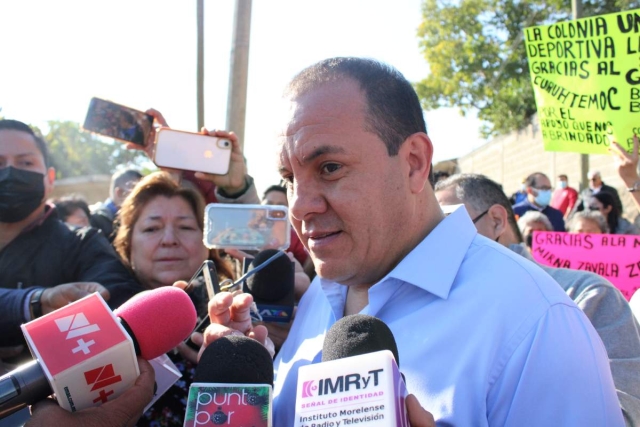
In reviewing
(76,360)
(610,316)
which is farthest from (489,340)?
(610,316)

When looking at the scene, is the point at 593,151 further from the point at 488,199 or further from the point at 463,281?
the point at 463,281

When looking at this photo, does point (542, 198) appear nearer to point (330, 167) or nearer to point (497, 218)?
point (497, 218)

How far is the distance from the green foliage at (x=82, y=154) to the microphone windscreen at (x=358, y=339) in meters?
56.4

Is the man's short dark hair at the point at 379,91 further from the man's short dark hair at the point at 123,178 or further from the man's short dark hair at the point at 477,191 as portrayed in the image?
the man's short dark hair at the point at 123,178

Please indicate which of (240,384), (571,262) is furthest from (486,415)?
(571,262)

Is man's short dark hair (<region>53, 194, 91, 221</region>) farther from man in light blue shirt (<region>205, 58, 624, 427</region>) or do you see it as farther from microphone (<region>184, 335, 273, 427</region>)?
microphone (<region>184, 335, 273, 427</region>)

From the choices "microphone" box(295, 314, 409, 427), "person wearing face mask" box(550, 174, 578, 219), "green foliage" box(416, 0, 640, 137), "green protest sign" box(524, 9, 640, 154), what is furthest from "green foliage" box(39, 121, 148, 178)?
"microphone" box(295, 314, 409, 427)

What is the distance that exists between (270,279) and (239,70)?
2.81 metres

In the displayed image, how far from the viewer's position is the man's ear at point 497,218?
11.1ft

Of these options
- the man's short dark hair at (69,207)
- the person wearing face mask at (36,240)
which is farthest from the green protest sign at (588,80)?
the man's short dark hair at (69,207)

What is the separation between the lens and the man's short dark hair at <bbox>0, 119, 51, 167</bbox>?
3.02m

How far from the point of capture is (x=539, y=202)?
8.38 m

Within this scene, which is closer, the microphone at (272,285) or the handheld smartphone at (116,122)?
the microphone at (272,285)

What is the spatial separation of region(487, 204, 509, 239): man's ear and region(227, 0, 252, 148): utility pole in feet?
6.97
